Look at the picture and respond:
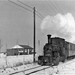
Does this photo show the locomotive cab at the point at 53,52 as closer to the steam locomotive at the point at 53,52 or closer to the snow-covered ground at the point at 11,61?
the steam locomotive at the point at 53,52

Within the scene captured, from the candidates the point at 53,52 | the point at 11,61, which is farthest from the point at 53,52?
the point at 11,61

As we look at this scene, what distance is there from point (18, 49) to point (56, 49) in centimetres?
6269

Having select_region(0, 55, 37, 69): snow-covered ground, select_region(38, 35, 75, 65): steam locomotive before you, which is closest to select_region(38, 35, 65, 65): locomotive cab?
select_region(38, 35, 75, 65): steam locomotive

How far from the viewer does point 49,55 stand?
2183 centimetres

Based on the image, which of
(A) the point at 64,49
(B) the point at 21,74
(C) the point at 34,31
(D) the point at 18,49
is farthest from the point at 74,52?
(D) the point at 18,49

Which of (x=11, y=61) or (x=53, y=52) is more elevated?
(x=53, y=52)

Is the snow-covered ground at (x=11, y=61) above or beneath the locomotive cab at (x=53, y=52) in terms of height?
beneath

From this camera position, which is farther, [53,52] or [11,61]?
[11,61]

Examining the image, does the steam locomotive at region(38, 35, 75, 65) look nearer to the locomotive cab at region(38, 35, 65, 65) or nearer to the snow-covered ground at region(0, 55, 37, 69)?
the locomotive cab at region(38, 35, 65, 65)

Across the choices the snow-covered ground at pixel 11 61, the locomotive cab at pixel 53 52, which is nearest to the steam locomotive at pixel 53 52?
the locomotive cab at pixel 53 52

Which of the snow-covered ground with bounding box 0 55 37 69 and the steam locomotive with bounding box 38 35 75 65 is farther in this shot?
the steam locomotive with bounding box 38 35 75 65

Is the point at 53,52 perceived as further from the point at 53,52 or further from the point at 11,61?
the point at 11,61

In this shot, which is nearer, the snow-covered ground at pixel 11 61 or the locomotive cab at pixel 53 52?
the snow-covered ground at pixel 11 61

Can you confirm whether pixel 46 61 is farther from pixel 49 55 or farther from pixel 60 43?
pixel 60 43
